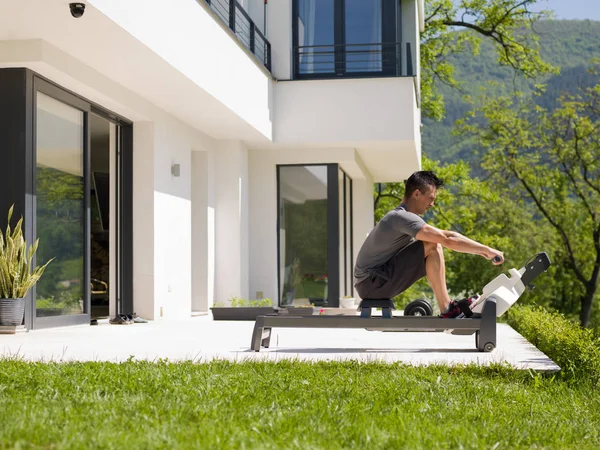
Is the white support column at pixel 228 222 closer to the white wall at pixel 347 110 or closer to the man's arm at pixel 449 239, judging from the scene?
the white wall at pixel 347 110

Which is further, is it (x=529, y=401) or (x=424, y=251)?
(x=424, y=251)

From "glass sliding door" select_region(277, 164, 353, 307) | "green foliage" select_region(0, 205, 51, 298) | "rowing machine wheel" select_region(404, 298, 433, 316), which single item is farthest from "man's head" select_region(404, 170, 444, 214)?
"glass sliding door" select_region(277, 164, 353, 307)

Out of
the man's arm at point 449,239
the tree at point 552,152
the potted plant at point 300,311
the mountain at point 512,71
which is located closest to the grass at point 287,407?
the man's arm at point 449,239

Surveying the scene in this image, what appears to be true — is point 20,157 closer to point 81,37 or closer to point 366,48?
point 81,37

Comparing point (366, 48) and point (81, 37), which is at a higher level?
point (366, 48)

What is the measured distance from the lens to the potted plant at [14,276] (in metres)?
9.07

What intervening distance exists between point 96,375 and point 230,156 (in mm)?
11076

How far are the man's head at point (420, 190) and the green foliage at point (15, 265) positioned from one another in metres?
4.16

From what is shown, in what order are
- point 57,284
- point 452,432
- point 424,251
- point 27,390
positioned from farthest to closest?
point 57,284, point 424,251, point 27,390, point 452,432

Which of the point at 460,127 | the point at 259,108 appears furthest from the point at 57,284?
the point at 460,127

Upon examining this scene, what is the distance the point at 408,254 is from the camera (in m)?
7.09

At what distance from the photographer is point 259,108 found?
48.2ft

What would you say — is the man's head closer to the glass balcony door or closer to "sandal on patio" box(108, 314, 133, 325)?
"sandal on patio" box(108, 314, 133, 325)

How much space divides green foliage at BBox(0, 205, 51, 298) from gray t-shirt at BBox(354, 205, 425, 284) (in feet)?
12.3
